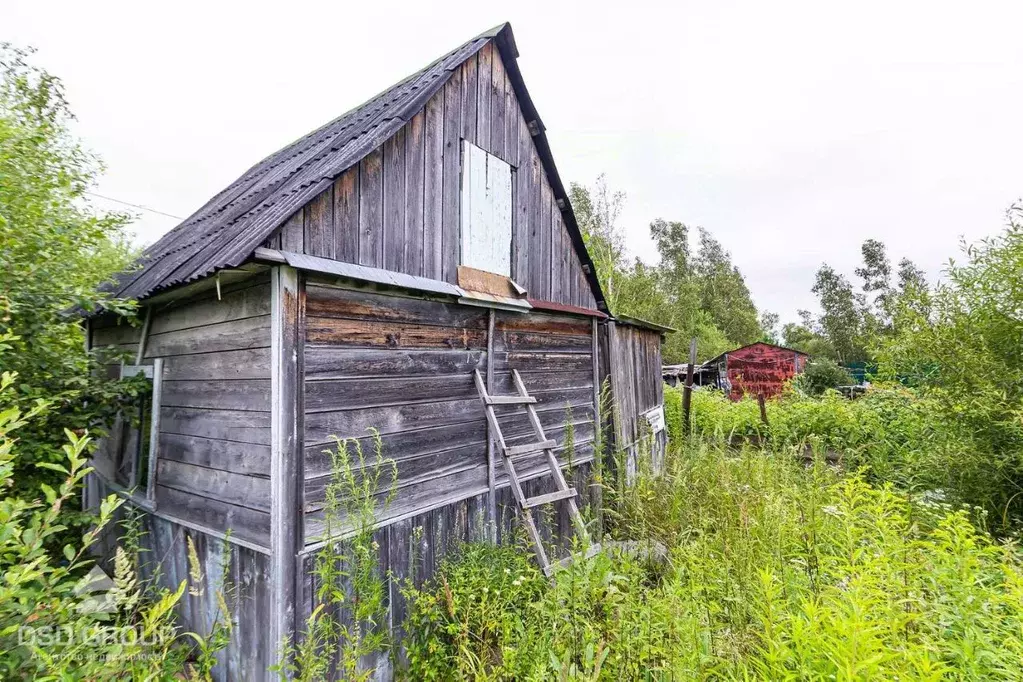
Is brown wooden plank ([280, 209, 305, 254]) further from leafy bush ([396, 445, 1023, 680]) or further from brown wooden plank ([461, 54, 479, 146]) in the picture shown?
leafy bush ([396, 445, 1023, 680])

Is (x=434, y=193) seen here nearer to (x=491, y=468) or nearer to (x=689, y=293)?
(x=491, y=468)

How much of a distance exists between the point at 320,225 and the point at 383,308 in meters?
0.75

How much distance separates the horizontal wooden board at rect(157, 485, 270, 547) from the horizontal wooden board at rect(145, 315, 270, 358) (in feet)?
3.71

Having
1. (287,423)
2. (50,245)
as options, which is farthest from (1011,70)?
(50,245)

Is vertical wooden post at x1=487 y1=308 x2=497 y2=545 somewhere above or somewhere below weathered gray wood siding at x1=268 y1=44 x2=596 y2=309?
below

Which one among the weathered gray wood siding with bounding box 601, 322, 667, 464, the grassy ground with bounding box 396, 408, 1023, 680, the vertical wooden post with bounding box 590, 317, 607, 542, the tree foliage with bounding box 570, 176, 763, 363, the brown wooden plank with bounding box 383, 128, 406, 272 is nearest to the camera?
the grassy ground with bounding box 396, 408, 1023, 680

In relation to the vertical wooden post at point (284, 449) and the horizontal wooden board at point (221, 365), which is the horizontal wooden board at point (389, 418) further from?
the horizontal wooden board at point (221, 365)

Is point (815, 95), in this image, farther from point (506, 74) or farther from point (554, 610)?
point (554, 610)

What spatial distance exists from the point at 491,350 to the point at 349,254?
1.73 meters

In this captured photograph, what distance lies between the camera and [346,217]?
10.9 ft

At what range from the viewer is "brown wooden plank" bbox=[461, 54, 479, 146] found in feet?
14.5

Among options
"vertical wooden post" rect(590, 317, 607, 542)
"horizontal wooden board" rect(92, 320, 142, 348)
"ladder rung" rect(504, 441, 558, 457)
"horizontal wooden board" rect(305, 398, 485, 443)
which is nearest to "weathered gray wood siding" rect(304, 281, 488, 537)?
"horizontal wooden board" rect(305, 398, 485, 443)

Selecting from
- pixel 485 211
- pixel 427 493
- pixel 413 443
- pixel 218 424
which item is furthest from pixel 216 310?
pixel 485 211

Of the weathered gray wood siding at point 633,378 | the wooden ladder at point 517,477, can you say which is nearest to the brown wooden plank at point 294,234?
the wooden ladder at point 517,477
